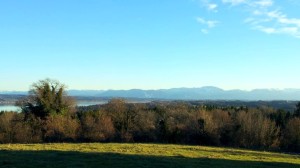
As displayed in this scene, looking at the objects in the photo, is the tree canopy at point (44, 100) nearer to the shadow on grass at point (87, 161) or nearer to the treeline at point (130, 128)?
the treeline at point (130, 128)

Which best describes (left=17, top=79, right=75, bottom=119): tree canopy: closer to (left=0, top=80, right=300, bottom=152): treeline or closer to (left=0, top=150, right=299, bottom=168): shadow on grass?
(left=0, top=80, right=300, bottom=152): treeline

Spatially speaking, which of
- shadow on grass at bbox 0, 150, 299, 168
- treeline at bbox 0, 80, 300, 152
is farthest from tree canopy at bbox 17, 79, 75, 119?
shadow on grass at bbox 0, 150, 299, 168

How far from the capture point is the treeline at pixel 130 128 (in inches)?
2846

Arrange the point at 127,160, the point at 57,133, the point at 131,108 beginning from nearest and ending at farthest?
1. the point at 127,160
2. the point at 57,133
3. the point at 131,108

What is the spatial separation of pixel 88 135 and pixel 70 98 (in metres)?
9.24

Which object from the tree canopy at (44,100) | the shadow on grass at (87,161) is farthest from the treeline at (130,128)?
the shadow on grass at (87,161)

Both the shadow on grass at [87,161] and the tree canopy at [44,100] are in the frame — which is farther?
the tree canopy at [44,100]

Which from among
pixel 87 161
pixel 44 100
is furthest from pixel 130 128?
pixel 87 161

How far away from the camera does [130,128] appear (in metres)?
78.6

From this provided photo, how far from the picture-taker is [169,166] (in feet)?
75.3

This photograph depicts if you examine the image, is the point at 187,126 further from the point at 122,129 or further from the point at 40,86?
the point at 40,86

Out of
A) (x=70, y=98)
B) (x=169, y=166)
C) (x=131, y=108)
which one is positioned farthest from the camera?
(x=131, y=108)

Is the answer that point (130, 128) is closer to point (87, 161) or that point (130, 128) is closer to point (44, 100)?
point (44, 100)

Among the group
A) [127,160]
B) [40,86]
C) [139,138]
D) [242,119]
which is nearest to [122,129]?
[139,138]
